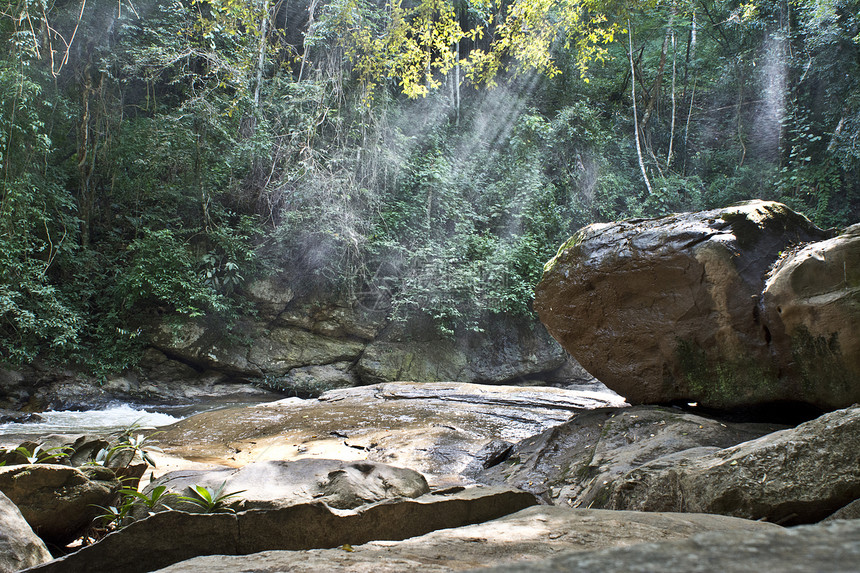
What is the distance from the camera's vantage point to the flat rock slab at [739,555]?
0.50 metres

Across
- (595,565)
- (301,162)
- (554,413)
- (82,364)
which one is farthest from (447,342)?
(595,565)

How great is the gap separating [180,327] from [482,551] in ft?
35.8

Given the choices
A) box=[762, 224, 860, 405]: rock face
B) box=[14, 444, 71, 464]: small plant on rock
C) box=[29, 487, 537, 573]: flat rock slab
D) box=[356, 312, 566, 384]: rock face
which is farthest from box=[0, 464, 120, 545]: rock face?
box=[356, 312, 566, 384]: rock face

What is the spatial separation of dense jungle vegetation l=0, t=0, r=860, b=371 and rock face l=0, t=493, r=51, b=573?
6929 millimetres

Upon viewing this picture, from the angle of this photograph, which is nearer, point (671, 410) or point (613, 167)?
point (671, 410)

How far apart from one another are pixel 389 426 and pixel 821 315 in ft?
15.0

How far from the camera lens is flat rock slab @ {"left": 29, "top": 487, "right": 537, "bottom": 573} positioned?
214 centimetres

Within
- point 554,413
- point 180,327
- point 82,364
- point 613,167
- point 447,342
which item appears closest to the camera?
point 554,413

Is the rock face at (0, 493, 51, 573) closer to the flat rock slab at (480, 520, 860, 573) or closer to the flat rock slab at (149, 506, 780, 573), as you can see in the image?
the flat rock slab at (149, 506, 780, 573)

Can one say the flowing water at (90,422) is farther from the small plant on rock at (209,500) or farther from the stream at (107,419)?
the small plant on rock at (209,500)

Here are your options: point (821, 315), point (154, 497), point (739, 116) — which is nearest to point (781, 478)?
point (821, 315)

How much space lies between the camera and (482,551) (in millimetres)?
1791

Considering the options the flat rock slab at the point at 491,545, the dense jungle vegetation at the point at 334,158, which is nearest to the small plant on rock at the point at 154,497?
the flat rock slab at the point at 491,545

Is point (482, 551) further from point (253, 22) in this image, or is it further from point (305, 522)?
point (253, 22)
